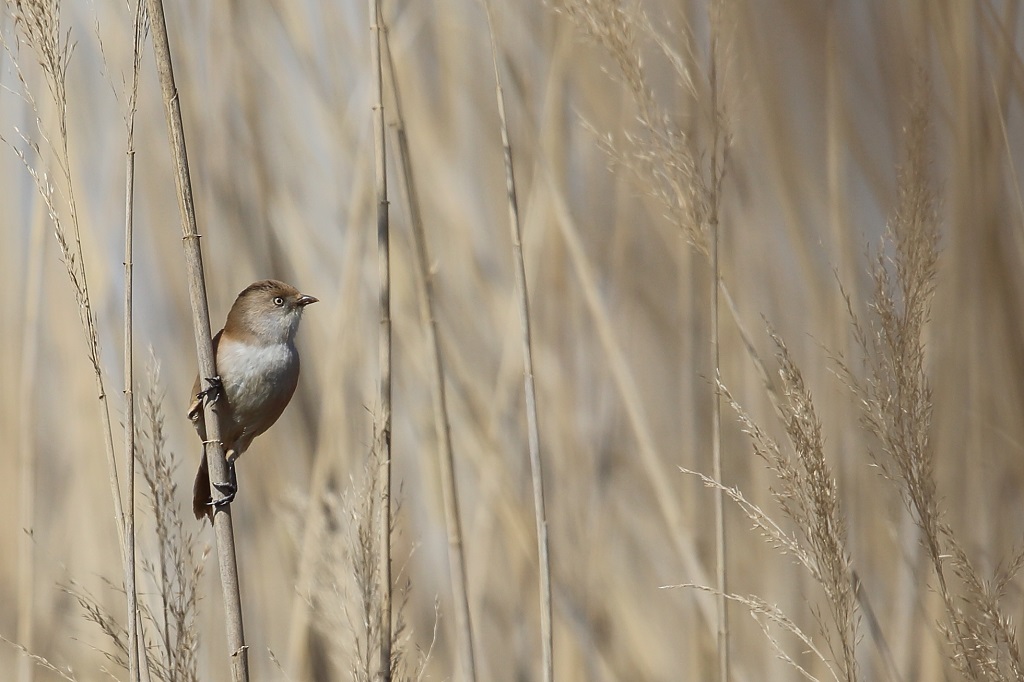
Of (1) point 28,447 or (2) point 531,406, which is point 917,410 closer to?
(2) point 531,406

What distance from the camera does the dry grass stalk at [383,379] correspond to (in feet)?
3.54

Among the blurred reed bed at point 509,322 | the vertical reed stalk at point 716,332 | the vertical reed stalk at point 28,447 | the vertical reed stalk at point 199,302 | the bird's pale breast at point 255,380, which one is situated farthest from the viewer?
the vertical reed stalk at point 28,447

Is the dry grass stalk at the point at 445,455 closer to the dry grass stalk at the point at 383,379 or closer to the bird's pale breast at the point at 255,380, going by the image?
the dry grass stalk at the point at 383,379

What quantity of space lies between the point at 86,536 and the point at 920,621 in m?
1.80

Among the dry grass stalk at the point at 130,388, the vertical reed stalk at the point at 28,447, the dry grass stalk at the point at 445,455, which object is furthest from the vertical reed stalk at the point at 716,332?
the vertical reed stalk at the point at 28,447

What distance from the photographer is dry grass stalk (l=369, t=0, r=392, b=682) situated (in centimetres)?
108

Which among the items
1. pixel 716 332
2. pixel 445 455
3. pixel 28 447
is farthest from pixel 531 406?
pixel 28 447

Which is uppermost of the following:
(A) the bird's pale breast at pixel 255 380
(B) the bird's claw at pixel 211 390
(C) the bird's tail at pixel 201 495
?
(A) the bird's pale breast at pixel 255 380

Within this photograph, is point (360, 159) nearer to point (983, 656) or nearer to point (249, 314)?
point (249, 314)

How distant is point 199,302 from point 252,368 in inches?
17.7

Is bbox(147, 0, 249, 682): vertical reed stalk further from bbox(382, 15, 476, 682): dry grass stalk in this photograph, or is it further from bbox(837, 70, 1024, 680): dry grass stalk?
bbox(837, 70, 1024, 680): dry grass stalk

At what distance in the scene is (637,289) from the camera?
1.92 metres

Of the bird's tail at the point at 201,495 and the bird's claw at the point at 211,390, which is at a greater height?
the bird's claw at the point at 211,390

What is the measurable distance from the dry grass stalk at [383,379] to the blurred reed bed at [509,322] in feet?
1.92
